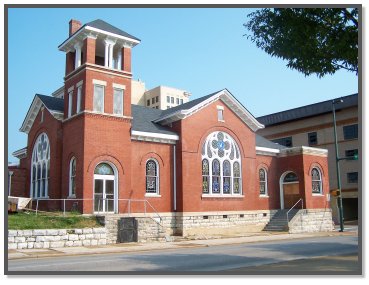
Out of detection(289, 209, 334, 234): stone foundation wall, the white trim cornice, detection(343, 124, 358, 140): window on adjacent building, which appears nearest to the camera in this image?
the white trim cornice

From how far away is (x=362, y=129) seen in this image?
10.4m

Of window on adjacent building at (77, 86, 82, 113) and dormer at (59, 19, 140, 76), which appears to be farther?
window on adjacent building at (77, 86, 82, 113)

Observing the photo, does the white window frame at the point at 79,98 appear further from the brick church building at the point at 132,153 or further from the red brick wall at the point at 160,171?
the red brick wall at the point at 160,171

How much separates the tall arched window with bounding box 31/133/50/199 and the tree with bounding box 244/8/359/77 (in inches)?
764

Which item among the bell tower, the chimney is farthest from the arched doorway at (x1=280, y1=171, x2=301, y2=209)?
the chimney

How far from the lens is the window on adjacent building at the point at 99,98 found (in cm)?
2552

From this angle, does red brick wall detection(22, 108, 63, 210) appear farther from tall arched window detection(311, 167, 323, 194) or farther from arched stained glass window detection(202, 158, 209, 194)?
tall arched window detection(311, 167, 323, 194)

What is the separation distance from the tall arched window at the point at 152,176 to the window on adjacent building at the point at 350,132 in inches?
1010

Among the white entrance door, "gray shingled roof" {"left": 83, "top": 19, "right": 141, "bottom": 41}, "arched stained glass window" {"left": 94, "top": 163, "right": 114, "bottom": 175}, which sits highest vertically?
"gray shingled roof" {"left": 83, "top": 19, "right": 141, "bottom": 41}

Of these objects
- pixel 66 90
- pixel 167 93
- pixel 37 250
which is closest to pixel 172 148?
pixel 66 90

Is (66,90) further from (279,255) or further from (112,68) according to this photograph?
(279,255)

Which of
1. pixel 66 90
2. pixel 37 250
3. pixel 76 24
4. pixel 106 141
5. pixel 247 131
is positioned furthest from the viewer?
pixel 247 131

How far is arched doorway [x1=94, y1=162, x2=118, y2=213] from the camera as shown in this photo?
24828mm

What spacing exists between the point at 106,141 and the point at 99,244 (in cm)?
640
